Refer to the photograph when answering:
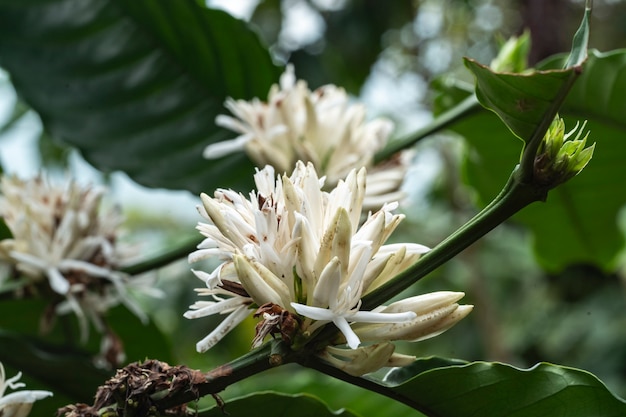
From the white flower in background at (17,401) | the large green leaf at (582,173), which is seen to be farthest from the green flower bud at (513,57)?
the white flower in background at (17,401)

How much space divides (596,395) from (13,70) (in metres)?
0.80

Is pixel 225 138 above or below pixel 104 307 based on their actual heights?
above

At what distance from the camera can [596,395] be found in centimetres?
48

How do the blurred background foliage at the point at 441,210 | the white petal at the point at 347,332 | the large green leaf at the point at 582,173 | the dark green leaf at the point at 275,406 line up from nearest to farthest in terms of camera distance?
the white petal at the point at 347,332
the dark green leaf at the point at 275,406
the large green leaf at the point at 582,173
the blurred background foliage at the point at 441,210

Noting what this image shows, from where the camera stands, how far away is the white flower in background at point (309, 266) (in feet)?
1.46

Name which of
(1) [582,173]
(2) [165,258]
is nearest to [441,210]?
(1) [582,173]

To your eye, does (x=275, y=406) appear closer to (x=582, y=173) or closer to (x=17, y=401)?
(x=17, y=401)

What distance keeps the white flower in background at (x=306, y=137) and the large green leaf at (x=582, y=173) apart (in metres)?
0.16

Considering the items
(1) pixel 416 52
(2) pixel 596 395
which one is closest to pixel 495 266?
(1) pixel 416 52

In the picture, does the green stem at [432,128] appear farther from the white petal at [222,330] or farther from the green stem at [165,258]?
the white petal at [222,330]

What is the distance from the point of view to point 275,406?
0.53 meters

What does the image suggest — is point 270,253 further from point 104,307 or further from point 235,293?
point 104,307

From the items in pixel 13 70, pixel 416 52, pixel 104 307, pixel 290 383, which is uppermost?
pixel 13 70

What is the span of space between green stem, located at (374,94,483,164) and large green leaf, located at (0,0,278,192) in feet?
0.65
